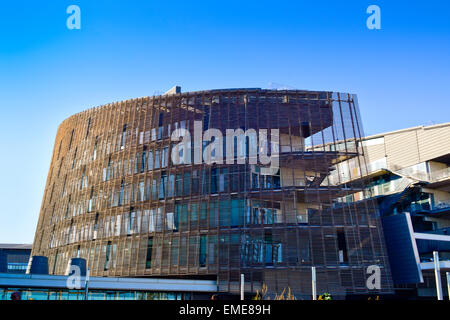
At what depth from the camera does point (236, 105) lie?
44875mm

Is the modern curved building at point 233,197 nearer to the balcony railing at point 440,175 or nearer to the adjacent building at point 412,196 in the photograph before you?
the adjacent building at point 412,196

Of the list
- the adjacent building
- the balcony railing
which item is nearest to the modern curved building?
the adjacent building

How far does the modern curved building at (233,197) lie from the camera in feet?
131

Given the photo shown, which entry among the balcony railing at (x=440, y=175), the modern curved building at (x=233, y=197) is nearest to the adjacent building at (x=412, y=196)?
the balcony railing at (x=440, y=175)

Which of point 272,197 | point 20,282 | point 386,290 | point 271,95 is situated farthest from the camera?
point 271,95

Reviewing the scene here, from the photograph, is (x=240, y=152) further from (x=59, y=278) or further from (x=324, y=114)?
(x=59, y=278)

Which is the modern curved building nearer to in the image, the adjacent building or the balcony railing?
the adjacent building

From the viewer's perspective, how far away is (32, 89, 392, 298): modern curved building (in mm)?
40031

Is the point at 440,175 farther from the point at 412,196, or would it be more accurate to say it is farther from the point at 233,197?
the point at 233,197

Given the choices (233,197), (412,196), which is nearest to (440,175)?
(412,196)

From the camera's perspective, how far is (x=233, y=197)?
42188mm

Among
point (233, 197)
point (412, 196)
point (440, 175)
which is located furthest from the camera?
point (412, 196)
